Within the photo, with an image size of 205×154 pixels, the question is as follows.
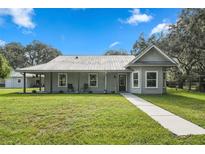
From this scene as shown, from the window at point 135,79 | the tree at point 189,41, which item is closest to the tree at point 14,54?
the tree at point 189,41

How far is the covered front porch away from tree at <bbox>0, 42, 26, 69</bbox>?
41.0 metres

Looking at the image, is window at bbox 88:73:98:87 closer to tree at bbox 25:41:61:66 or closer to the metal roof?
the metal roof

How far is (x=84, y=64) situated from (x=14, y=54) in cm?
4341

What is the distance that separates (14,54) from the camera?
61.6 metres

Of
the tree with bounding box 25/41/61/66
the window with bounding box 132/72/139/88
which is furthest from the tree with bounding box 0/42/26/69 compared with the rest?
the window with bounding box 132/72/139/88

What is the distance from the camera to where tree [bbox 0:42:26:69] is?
199ft

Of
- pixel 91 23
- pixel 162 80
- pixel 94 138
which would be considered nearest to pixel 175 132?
pixel 94 138

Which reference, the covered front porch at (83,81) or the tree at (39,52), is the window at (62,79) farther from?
the tree at (39,52)

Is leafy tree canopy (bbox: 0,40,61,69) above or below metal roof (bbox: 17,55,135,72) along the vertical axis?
above

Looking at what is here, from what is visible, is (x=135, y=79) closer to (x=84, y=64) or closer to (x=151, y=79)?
(x=151, y=79)

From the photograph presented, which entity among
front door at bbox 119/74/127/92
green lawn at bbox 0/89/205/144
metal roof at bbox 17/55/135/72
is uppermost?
metal roof at bbox 17/55/135/72

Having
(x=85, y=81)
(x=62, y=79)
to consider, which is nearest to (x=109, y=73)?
(x=85, y=81)

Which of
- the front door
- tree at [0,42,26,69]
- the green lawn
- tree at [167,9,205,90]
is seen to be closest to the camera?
the green lawn
